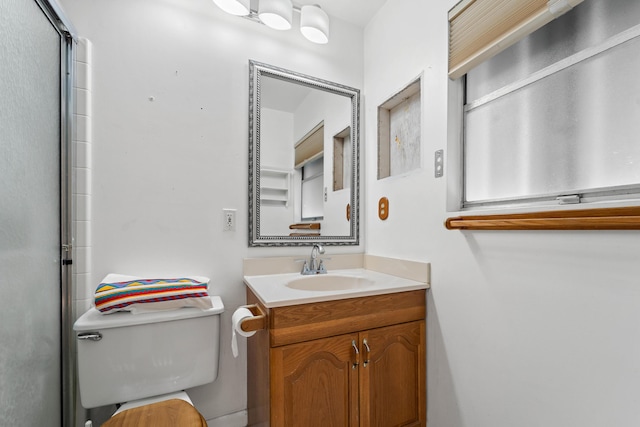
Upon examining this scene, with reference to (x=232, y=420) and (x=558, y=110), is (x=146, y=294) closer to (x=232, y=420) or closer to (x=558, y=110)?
(x=232, y=420)

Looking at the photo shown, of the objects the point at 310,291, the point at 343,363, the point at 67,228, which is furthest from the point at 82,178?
the point at 343,363

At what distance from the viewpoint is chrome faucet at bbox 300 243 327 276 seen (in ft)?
4.89

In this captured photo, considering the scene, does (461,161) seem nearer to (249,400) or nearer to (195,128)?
(195,128)

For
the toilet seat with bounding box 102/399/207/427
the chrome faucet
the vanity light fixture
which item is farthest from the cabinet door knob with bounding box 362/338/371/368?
the vanity light fixture

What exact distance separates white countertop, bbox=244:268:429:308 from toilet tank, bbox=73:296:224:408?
0.82 ft

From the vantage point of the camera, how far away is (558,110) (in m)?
0.85

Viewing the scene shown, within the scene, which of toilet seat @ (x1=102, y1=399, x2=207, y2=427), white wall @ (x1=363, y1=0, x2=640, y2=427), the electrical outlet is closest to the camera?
white wall @ (x1=363, y1=0, x2=640, y2=427)

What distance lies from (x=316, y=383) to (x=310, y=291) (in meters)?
0.37

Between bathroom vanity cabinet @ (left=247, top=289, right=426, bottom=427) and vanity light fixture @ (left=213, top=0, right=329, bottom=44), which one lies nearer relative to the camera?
bathroom vanity cabinet @ (left=247, top=289, right=426, bottom=427)

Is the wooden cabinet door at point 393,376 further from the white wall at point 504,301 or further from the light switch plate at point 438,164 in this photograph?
the light switch plate at point 438,164

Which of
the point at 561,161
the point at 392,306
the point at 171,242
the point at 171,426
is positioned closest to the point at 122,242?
the point at 171,242

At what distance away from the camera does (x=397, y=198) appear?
144 centimetres

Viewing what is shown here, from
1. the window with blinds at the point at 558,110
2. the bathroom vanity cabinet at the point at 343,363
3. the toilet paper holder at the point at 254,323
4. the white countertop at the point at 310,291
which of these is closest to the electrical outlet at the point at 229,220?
the white countertop at the point at 310,291

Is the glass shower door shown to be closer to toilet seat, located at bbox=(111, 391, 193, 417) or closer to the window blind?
toilet seat, located at bbox=(111, 391, 193, 417)
